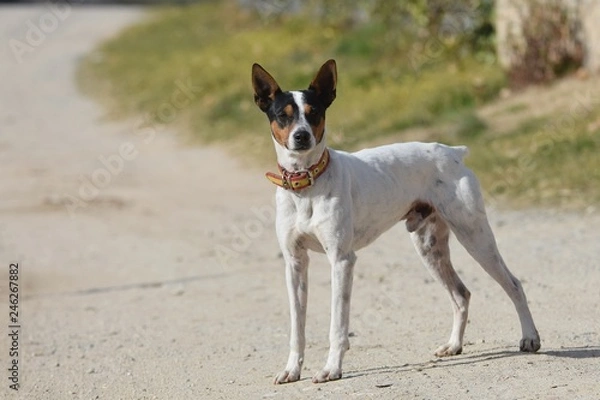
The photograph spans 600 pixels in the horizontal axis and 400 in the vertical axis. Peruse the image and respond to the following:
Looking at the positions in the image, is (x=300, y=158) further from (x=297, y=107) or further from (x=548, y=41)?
(x=548, y=41)

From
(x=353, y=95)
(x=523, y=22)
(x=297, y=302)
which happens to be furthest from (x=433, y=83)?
(x=297, y=302)

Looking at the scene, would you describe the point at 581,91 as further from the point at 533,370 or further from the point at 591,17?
the point at 533,370

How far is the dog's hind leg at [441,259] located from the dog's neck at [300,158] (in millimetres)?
832

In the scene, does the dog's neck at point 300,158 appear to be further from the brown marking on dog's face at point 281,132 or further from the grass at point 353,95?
the grass at point 353,95

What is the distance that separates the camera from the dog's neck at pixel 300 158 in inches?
247

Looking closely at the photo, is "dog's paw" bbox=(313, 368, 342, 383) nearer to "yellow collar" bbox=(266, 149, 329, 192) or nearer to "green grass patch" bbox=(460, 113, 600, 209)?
"yellow collar" bbox=(266, 149, 329, 192)

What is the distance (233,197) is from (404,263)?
13.7 feet

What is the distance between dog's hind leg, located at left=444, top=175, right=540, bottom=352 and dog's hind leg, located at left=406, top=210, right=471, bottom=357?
18 cm

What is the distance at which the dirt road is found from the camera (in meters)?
6.46

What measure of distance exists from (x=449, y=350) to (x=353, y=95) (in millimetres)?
10828

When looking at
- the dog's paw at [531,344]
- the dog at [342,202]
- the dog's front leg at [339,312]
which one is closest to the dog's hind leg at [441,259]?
the dog at [342,202]

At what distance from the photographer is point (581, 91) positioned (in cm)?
1432

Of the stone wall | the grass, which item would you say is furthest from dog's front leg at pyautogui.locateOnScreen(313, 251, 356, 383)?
the stone wall

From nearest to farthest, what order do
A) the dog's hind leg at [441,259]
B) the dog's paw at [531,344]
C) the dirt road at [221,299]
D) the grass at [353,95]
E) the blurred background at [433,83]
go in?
1. the dirt road at [221,299]
2. the dog's paw at [531,344]
3. the dog's hind leg at [441,259]
4. the grass at [353,95]
5. the blurred background at [433,83]
